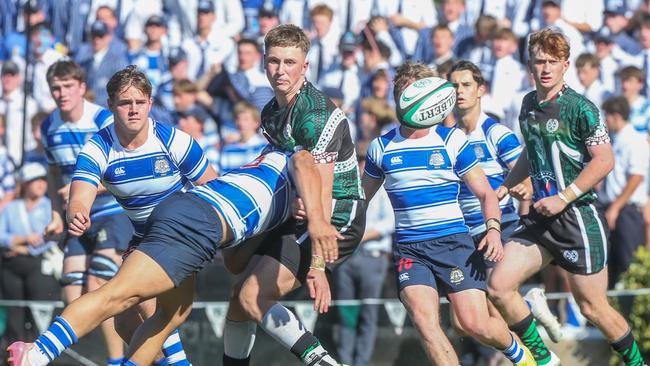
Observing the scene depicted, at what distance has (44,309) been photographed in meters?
12.0

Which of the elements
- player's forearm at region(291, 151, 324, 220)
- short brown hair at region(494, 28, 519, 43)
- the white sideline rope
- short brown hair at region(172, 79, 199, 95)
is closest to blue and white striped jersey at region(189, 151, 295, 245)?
player's forearm at region(291, 151, 324, 220)

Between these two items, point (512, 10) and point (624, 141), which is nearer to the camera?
point (624, 141)

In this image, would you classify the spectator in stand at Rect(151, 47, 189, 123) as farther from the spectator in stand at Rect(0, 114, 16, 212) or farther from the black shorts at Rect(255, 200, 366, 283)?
the black shorts at Rect(255, 200, 366, 283)

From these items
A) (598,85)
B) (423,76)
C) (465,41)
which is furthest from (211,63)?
(423,76)

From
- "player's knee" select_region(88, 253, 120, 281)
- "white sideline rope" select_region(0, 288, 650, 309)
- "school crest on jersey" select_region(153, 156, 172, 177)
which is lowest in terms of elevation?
"white sideline rope" select_region(0, 288, 650, 309)

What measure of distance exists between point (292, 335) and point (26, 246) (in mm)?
5770

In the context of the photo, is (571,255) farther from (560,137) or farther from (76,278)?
(76,278)

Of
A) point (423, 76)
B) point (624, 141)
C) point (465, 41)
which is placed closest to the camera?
point (423, 76)

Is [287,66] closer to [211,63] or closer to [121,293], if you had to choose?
[121,293]

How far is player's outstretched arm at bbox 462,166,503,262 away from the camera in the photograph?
7785 mm

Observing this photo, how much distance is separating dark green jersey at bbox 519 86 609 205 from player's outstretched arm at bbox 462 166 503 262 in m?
0.77

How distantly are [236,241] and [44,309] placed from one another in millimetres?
5274

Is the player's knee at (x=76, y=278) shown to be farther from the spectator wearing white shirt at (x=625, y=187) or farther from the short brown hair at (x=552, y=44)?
the spectator wearing white shirt at (x=625, y=187)

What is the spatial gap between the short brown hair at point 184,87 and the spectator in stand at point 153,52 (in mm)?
884
